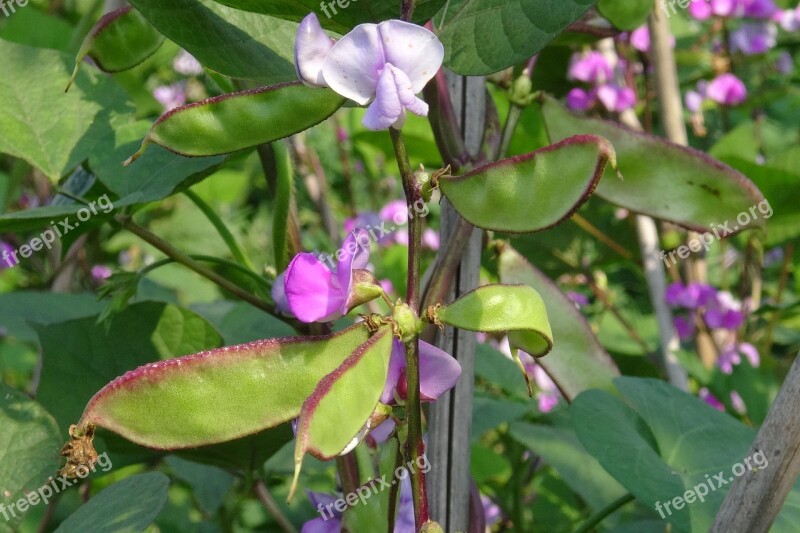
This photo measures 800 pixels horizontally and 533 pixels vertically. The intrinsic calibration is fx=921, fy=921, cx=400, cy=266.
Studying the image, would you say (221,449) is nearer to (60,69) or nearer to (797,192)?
(60,69)

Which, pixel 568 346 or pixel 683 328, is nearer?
pixel 568 346

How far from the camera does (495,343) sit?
5.03 feet

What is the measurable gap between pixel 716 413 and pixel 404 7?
0.52 meters

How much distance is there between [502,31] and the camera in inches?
19.2

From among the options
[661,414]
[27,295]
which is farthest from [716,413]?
[27,295]

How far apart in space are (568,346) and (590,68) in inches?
22.8

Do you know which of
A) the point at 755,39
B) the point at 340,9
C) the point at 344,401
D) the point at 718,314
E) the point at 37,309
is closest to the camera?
the point at 344,401

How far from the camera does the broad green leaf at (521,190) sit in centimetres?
41

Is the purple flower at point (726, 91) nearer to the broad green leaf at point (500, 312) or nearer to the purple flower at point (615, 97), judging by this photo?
the purple flower at point (615, 97)

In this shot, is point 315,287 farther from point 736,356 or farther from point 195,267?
point 736,356

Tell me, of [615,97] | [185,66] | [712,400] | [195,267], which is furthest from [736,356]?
[185,66]

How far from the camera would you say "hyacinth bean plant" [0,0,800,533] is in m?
0.42

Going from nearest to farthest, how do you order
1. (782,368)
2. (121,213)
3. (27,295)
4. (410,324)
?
(410,324)
(121,213)
(27,295)
(782,368)

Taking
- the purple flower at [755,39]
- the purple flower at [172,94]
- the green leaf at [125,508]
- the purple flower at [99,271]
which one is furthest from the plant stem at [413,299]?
the purple flower at [172,94]
